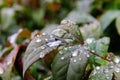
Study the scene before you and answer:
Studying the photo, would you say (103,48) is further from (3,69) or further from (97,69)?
(3,69)

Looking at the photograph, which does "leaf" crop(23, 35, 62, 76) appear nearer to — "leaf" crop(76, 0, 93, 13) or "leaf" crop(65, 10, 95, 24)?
"leaf" crop(65, 10, 95, 24)

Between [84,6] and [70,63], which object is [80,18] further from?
[70,63]

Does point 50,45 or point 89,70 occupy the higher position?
point 50,45

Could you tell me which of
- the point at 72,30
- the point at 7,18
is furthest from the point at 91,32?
the point at 7,18

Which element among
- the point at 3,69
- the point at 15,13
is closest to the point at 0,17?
the point at 15,13

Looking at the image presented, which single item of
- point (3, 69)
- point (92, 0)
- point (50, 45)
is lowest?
point (92, 0)

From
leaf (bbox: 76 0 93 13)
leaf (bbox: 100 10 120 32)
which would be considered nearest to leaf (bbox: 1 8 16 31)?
leaf (bbox: 76 0 93 13)

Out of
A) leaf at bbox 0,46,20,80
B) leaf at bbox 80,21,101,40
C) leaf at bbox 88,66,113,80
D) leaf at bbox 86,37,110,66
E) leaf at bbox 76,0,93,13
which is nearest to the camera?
leaf at bbox 88,66,113,80
